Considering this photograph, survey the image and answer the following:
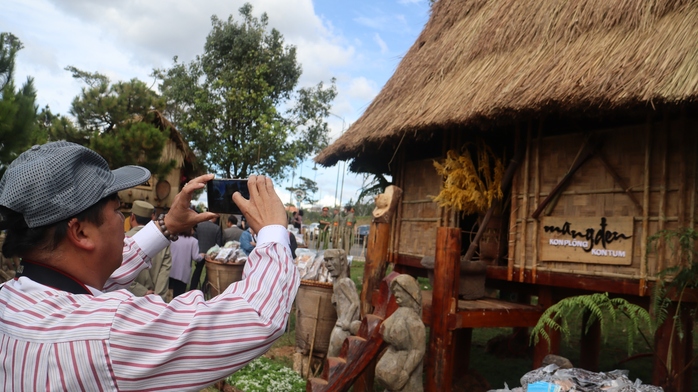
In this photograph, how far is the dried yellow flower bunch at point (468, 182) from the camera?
5.62 meters

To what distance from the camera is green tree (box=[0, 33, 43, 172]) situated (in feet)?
23.2

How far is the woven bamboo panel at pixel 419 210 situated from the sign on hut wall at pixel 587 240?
1480 millimetres

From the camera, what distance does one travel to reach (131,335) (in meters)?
1.14

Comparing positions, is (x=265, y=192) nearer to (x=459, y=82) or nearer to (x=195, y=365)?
(x=195, y=365)

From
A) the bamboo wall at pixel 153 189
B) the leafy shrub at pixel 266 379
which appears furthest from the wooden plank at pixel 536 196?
the bamboo wall at pixel 153 189

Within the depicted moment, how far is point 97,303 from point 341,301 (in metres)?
4.83

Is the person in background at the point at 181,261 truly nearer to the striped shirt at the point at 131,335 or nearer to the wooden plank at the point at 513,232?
the wooden plank at the point at 513,232

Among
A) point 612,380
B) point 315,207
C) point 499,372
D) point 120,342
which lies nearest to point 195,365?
point 120,342

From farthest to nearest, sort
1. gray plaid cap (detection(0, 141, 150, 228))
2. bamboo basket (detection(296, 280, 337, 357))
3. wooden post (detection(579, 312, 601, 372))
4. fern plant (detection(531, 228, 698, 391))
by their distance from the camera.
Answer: bamboo basket (detection(296, 280, 337, 357)) → wooden post (detection(579, 312, 601, 372)) → fern plant (detection(531, 228, 698, 391)) → gray plaid cap (detection(0, 141, 150, 228))

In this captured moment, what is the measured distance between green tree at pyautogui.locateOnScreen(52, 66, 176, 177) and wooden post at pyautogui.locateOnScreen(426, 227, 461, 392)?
8851 mm

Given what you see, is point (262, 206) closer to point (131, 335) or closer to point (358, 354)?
point (131, 335)

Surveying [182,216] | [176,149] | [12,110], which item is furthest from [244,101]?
[182,216]

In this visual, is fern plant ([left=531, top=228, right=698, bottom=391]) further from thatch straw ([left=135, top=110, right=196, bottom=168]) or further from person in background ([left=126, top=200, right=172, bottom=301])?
thatch straw ([left=135, top=110, right=196, bottom=168])

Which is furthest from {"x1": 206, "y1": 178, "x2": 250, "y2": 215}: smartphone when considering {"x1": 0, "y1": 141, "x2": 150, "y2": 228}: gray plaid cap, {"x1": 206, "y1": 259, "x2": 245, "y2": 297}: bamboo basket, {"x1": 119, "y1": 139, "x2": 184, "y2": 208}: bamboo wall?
{"x1": 119, "y1": 139, "x2": 184, "y2": 208}: bamboo wall
